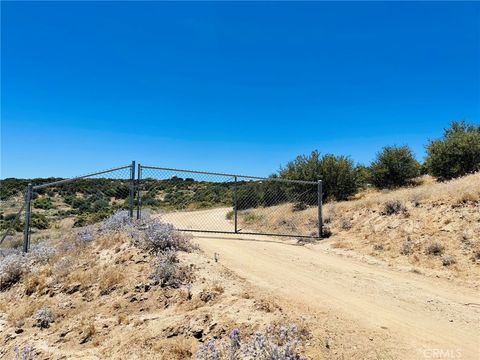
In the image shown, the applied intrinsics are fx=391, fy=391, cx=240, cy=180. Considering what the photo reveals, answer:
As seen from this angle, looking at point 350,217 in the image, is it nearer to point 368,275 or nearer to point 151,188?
point 368,275

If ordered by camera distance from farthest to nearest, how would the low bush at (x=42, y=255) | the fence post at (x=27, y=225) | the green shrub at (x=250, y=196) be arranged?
the green shrub at (x=250, y=196) < the fence post at (x=27, y=225) < the low bush at (x=42, y=255)

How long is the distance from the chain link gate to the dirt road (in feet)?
7.44

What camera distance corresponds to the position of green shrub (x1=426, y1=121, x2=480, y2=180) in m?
25.5

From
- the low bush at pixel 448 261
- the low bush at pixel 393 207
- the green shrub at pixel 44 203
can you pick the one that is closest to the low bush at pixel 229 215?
the low bush at pixel 393 207

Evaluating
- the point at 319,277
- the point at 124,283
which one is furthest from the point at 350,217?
the point at 124,283

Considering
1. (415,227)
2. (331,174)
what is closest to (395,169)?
(331,174)

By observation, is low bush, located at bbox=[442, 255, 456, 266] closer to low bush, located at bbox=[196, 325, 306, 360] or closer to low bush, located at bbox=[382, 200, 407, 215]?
low bush, located at bbox=[382, 200, 407, 215]

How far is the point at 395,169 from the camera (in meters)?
27.7

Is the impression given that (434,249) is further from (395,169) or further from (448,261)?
(395,169)

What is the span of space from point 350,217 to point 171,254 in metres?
9.03

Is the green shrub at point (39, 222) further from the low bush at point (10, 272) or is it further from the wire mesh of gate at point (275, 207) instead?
the low bush at point (10, 272)

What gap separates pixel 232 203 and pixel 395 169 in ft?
51.6

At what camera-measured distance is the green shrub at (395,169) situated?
90.5ft

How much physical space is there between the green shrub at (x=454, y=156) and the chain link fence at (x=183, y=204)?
34.4 ft
